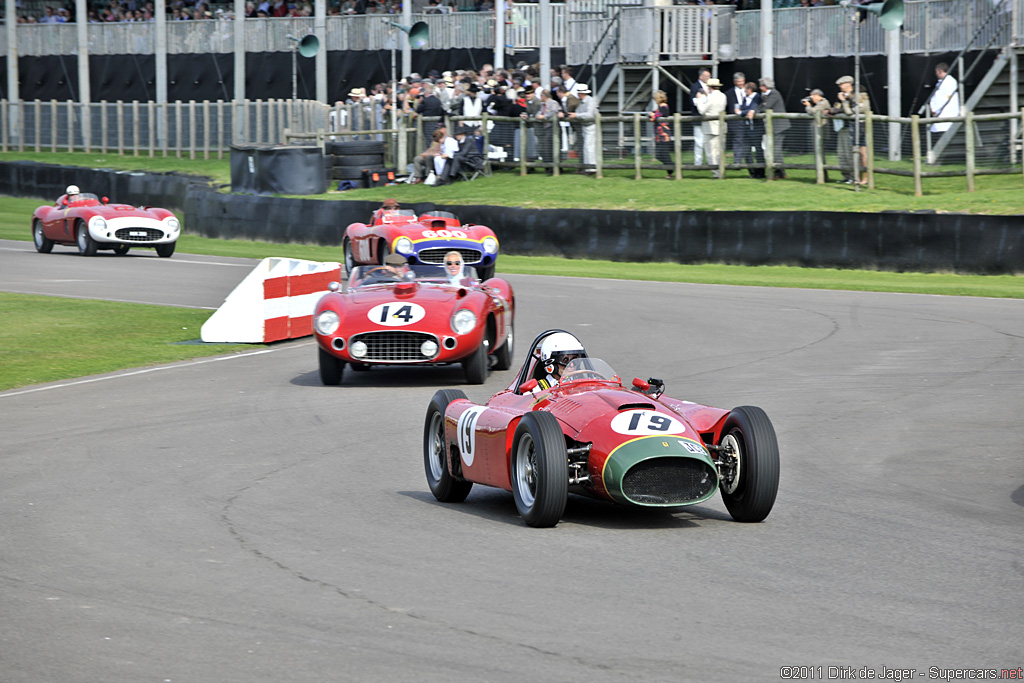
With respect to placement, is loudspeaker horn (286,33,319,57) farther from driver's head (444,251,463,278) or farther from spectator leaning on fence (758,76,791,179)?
driver's head (444,251,463,278)

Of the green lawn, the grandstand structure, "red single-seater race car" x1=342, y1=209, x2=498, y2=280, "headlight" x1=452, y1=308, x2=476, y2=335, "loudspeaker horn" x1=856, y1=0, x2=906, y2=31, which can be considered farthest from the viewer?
the grandstand structure

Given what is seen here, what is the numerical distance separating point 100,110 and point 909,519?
40.2 metres

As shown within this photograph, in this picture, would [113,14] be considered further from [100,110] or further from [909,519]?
[909,519]

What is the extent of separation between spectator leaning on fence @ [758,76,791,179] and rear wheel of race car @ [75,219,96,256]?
38.8ft

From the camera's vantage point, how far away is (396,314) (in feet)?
37.5

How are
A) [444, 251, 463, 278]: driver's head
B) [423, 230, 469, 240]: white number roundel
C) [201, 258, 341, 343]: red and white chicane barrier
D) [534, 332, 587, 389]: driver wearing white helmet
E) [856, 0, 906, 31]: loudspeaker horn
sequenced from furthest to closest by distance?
[856, 0, 906, 31]: loudspeaker horn → [423, 230, 469, 240]: white number roundel → [201, 258, 341, 343]: red and white chicane barrier → [444, 251, 463, 278]: driver's head → [534, 332, 587, 389]: driver wearing white helmet

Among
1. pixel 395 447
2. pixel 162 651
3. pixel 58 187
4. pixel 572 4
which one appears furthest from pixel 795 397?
pixel 58 187

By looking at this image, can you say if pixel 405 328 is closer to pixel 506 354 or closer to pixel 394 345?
pixel 394 345

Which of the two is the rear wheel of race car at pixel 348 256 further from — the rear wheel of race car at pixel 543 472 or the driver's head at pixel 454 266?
the rear wheel of race car at pixel 543 472

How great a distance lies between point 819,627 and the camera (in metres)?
4.76

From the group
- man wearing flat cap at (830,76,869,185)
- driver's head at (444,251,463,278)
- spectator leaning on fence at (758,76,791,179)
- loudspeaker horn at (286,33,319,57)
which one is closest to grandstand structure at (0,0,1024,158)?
man wearing flat cap at (830,76,869,185)

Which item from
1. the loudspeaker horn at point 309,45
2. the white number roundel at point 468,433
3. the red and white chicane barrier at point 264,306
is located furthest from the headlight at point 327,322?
the loudspeaker horn at point 309,45

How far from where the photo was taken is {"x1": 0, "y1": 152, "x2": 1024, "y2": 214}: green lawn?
70.9 feet

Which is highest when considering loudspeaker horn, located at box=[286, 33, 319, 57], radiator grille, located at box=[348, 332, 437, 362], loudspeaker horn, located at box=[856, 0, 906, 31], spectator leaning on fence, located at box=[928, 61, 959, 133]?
loudspeaker horn, located at box=[286, 33, 319, 57]
